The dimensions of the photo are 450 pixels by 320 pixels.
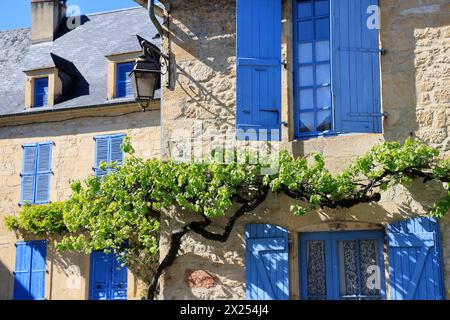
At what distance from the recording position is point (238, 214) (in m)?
6.99

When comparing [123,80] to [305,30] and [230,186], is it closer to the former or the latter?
[305,30]

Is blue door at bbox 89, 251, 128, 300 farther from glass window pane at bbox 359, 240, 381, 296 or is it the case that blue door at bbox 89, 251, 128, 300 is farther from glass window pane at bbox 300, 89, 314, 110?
glass window pane at bbox 359, 240, 381, 296

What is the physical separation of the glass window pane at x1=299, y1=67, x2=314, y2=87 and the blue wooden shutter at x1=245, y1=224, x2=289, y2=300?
4.72 ft

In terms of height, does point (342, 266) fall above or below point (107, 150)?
below

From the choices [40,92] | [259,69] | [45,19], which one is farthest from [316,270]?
[45,19]

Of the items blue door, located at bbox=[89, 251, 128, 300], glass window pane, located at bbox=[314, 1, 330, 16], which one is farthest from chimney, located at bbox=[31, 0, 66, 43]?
glass window pane, located at bbox=[314, 1, 330, 16]

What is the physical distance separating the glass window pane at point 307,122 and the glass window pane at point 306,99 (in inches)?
2.7

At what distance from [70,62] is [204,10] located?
7.92 m

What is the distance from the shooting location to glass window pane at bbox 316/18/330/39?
284 inches

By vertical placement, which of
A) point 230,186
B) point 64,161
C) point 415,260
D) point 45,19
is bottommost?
point 415,260

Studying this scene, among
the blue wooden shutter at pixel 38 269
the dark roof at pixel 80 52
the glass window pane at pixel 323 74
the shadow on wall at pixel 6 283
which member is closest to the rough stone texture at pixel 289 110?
the glass window pane at pixel 323 74

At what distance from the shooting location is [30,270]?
1342 centimetres

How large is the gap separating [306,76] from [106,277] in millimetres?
7068

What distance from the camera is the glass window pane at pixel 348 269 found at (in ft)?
22.3
